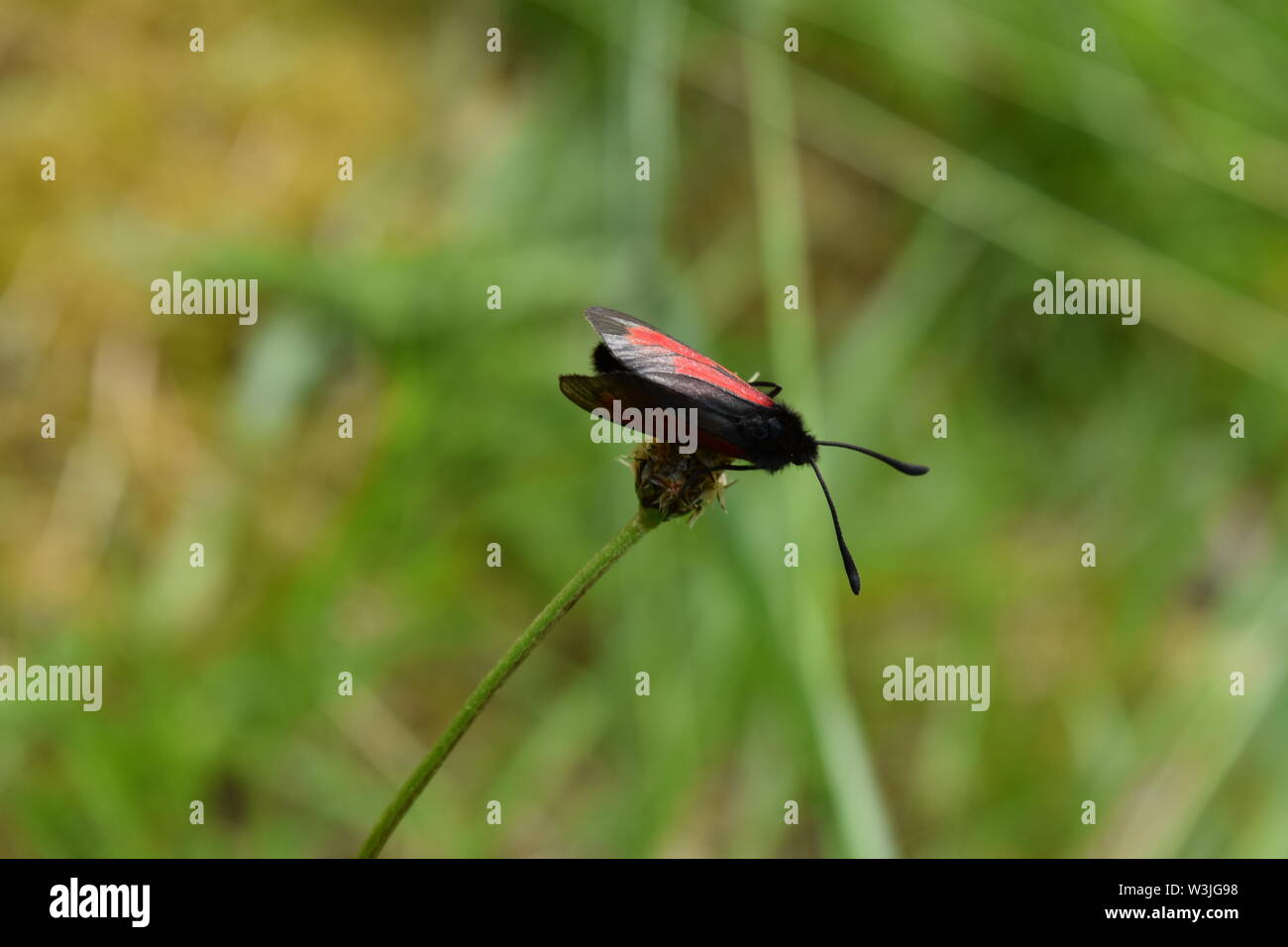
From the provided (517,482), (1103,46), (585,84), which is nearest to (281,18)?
(585,84)

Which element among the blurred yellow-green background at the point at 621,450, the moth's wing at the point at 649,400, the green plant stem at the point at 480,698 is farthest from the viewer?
the blurred yellow-green background at the point at 621,450

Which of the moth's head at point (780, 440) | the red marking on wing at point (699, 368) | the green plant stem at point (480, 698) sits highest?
the red marking on wing at point (699, 368)

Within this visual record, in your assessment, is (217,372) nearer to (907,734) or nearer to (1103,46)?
(907,734)

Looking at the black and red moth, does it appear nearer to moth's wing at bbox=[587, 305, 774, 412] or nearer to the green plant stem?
moth's wing at bbox=[587, 305, 774, 412]

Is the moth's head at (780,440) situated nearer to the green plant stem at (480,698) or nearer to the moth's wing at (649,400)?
the moth's wing at (649,400)

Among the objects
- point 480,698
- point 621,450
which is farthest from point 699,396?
point 621,450

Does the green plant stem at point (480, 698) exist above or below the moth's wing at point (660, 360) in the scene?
below

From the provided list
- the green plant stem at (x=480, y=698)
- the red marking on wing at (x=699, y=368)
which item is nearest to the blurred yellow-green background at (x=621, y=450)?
the red marking on wing at (x=699, y=368)
